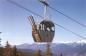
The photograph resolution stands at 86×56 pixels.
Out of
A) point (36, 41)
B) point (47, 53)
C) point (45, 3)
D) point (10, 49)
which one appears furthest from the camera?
point (10, 49)

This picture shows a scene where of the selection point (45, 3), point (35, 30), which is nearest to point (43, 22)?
point (35, 30)

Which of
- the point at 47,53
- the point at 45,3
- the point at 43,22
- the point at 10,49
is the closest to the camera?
the point at 45,3

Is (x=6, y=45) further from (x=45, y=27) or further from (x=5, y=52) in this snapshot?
(x=45, y=27)

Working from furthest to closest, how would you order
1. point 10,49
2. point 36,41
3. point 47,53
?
point 10,49 < point 47,53 < point 36,41

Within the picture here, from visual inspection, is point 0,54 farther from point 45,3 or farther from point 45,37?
point 45,3

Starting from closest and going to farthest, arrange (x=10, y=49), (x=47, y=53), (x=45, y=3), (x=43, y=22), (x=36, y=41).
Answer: (x=45, y=3)
(x=43, y=22)
(x=36, y=41)
(x=47, y=53)
(x=10, y=49)

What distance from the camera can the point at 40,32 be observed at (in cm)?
8025

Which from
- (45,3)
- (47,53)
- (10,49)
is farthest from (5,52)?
(45,3)

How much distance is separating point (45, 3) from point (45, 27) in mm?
18807

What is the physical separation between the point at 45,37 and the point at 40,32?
1843 mm

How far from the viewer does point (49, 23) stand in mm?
78188

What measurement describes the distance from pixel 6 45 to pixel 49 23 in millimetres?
63506

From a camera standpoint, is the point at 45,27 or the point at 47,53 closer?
the point at 45,27

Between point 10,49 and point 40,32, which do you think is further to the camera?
point 10,49
